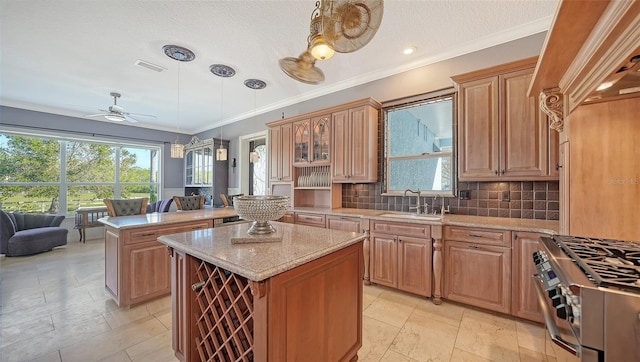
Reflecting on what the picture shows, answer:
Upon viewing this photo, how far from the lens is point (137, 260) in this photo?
2484 mm

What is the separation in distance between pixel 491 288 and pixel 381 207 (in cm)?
155

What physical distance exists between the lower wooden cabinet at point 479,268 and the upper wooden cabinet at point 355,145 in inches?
51.9

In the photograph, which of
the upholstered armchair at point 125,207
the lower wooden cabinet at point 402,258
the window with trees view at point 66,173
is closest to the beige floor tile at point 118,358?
the upholstered armchair at point 125,207

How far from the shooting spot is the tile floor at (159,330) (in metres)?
1.82

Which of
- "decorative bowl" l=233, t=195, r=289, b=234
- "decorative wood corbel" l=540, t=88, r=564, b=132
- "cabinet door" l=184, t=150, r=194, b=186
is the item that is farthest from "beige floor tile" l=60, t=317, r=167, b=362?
"cabinet door" l=184, t=150, r=194, b=186

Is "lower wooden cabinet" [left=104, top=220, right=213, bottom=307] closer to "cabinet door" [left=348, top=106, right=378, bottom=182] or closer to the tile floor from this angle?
the tile floor

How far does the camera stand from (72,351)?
1849mm

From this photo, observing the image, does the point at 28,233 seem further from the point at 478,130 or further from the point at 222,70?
the point at 478,130

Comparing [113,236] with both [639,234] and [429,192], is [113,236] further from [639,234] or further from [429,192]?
[639,234]

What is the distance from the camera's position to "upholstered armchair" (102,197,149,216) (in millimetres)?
3346

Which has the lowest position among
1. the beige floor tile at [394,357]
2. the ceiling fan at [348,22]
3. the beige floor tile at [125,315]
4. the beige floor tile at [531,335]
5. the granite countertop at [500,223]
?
the beige floor tile at [125,315]

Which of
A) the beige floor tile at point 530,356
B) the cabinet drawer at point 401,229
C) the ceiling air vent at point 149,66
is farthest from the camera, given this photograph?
the ceiling air vent at point 149,66

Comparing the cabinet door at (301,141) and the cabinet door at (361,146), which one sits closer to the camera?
the cabinet door at (361,146)

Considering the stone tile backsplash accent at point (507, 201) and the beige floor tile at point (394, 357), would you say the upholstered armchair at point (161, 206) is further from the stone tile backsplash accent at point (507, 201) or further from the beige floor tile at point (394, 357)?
the beige floor tile at point (394, 357)
